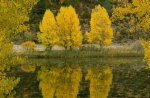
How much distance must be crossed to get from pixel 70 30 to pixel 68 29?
2.32 ft

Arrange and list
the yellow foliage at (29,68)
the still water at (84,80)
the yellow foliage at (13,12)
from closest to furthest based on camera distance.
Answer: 1. the yellow foliage at (13,12)
2. the still water at (84,80)
3. the yellow foliage at (29,68)

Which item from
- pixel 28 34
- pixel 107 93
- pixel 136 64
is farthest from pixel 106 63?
pixel 28 34

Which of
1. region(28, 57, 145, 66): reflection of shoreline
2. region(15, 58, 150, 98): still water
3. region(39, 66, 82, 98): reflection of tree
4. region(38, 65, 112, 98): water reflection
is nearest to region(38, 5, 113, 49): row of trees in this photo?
region(28, 57, 145, 66): reflection of shoreline

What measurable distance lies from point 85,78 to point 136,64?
19.3 meters

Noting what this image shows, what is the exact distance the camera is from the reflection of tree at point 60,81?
47.1 m

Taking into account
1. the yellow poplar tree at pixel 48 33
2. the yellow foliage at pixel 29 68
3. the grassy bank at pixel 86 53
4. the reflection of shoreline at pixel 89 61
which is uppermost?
the yellow poplar tree at pixel 48 33

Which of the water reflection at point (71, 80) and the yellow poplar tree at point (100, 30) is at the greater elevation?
the yellow poplar tree at point (100, 30)

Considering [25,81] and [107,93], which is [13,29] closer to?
[107,93]

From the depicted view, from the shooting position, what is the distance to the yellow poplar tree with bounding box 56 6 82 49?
9969cm

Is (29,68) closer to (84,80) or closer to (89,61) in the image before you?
(89,61)

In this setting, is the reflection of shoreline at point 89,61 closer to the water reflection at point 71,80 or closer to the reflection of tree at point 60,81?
the water reflection at point 71,80

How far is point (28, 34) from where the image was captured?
377 feet

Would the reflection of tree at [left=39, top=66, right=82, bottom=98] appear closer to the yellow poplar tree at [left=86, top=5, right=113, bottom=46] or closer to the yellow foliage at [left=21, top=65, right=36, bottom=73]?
the yellow foliage at [left=21, top=65, right=36, bottom=73]

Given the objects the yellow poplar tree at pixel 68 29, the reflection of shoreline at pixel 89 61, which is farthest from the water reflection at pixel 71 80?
the yellow poplar tree at pixel 68 29
